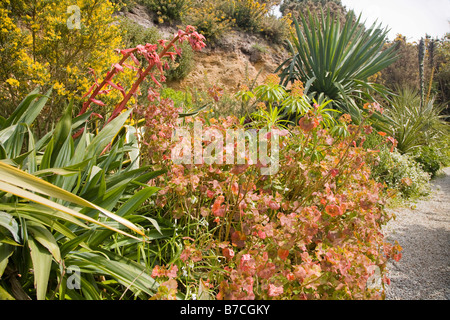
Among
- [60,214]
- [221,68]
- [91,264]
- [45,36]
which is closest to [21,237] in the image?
[60,214]

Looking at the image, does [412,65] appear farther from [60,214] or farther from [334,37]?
[60,214]

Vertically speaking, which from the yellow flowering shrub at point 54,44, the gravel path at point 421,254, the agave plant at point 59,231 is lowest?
the gravel path at point 421,254

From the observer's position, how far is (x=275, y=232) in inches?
46.6

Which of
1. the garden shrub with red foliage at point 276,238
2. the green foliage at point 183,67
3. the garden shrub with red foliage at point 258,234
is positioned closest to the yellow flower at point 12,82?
the garden shrub with red foliage at point 258,234

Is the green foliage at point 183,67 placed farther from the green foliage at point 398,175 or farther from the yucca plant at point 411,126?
the green foliage at point 398,175

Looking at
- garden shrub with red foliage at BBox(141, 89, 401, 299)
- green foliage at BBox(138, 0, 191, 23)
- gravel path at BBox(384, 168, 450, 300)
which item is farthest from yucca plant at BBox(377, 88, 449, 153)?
green foliage at BBox(138, 0, 191, 23)

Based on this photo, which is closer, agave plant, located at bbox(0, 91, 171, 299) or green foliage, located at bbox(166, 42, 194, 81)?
agave plant, located at bbox(0, 91, 171, 299)

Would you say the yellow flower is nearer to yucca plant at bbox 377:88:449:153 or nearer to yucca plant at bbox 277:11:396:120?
yucca plant at bbox 277:11:396:120

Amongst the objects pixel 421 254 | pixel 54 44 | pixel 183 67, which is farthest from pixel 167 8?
pixel 421 254

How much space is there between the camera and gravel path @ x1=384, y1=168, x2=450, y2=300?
1.83 meters

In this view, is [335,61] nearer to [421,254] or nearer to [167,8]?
[421,254]

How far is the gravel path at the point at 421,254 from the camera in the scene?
1828 millimetres

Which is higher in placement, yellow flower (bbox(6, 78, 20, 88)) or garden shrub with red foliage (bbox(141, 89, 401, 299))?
yellow flower (bbox(6, 78, 20, 88))

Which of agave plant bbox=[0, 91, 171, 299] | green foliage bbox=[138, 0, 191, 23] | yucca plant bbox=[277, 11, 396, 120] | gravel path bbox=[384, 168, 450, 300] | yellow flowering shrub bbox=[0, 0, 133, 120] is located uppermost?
green foliage bbox=[138, 0, 191, 23]
